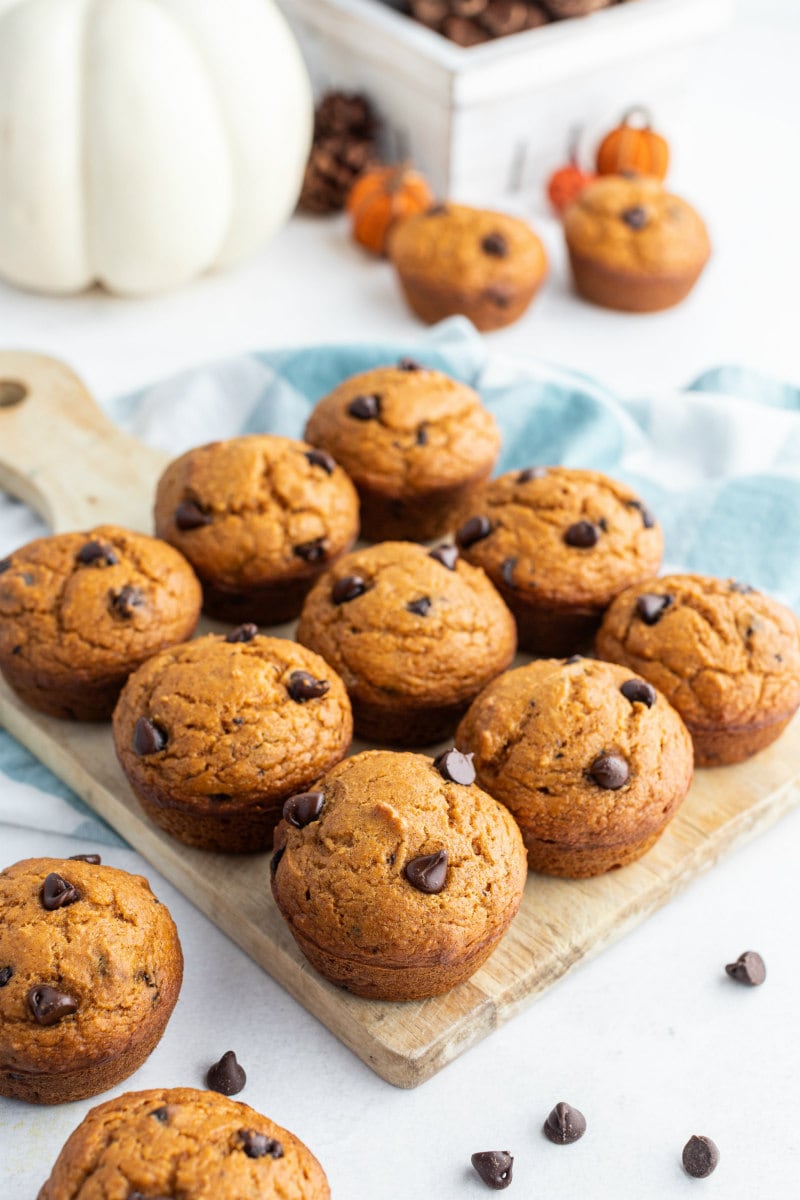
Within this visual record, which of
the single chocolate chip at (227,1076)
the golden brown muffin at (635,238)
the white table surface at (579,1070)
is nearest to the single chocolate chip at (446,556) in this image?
the white table surface at (579,1070)

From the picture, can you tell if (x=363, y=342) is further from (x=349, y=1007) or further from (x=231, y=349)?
(x=349, y=1007)

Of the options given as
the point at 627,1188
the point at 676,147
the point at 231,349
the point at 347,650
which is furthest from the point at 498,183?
the point at 627,1188

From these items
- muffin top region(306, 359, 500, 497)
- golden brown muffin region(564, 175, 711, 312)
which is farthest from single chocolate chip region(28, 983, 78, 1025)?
golden brown muffin region(564, 175, 711, 312)

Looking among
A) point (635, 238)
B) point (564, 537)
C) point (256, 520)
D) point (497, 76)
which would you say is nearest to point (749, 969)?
point (564, 537)

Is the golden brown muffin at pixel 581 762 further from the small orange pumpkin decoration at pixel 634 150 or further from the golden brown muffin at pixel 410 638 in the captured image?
the small orange pumpkin decoration at pixel 634 150

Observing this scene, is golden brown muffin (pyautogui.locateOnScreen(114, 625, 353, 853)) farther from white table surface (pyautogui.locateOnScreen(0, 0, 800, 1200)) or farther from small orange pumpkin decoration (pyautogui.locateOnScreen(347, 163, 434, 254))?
small orange pumpkin decoration (pyautogui.locateOnScreen(347, 163, 434, 254))
